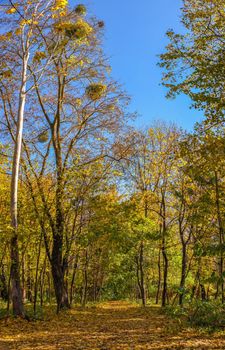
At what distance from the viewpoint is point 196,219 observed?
17188 mm

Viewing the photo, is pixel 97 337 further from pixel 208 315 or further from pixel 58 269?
pixel 58 269

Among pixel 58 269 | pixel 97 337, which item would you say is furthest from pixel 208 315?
pixel 58 269

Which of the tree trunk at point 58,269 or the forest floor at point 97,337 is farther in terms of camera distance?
the tree trunk at point 58,269

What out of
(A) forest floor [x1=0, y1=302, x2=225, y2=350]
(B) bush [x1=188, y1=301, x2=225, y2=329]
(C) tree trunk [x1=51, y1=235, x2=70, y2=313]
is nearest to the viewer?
(A) forest floor [x1=0, y1=302, x2=225, y2=350]

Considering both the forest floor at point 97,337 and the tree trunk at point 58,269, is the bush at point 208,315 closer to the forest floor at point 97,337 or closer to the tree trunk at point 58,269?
the forest floor at point 97,337

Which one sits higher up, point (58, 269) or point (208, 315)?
point (58, 269)

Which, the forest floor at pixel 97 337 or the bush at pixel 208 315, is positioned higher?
the bush at pixel 208 315

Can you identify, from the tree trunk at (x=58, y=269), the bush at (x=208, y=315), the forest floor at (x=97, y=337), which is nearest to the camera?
the forest floor at (x=97, y=337)

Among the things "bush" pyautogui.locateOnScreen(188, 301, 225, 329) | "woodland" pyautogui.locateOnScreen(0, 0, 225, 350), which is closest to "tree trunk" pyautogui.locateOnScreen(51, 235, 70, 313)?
"woodland" pyautogui.locateOnScreen(0, 0, 225, 350)

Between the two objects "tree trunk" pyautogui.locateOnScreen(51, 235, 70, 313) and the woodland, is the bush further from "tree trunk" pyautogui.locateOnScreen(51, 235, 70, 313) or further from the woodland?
"tree trunk" pyautogui.locateOnScreen(51, 235, 70, 313)

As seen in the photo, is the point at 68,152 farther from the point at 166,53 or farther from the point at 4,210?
the point at 166,53

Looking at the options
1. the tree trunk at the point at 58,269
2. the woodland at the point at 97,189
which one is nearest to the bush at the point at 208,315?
the woodland at the point at 97,189

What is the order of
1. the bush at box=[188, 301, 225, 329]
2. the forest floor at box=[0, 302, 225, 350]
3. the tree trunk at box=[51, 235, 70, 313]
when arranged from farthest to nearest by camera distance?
1. the tree trunk at box=[51, 235, 70, 313]
2. the bush at box=[188, 301, 225, 329]
3. the forest floor at box=[0, 302, 225, 350]

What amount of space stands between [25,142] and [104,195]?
503 cm
